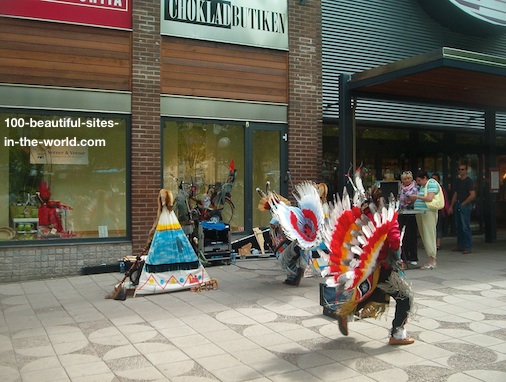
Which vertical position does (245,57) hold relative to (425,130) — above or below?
above

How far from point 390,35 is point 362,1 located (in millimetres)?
1133

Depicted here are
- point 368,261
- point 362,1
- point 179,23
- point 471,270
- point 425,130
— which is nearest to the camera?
point 368,261

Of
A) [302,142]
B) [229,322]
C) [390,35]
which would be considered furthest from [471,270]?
[390,35]

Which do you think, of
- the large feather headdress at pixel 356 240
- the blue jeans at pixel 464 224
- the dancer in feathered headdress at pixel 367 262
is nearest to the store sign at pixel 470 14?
the blue jeans at pixel 464 224

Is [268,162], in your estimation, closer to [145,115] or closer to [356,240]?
[145,115]

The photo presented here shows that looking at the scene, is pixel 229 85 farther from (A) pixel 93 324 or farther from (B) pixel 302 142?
(A) pixel 93 324

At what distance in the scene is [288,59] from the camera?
1138 cm

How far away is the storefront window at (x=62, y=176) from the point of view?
9312 mm

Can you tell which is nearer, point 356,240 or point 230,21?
point 356,240

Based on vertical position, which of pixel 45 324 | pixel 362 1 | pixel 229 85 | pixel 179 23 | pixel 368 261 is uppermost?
pixel 362 1

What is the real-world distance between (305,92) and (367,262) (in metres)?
7.29

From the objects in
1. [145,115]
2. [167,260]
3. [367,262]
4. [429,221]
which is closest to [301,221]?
[167,260]

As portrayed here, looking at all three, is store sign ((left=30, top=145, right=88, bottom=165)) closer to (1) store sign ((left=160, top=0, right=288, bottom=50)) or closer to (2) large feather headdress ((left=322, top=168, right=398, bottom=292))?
(1) store sign ((left=160, top=0, right=288, bottom=50))

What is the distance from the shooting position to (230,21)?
10734 mm
